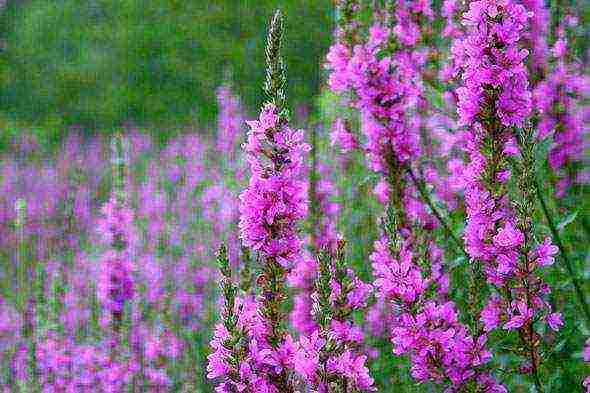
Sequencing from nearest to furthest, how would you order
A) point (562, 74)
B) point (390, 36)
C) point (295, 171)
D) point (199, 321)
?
1. point (295, 171)
2. point (390, 36)
3. point (562, 74)
4. point (199, 321)

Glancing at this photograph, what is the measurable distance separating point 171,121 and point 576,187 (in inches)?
487

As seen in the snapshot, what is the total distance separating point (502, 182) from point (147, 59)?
45.0 feet

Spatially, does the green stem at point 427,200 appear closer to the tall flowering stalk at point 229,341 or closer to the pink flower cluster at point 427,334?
the pink flower cluster at point 427,334

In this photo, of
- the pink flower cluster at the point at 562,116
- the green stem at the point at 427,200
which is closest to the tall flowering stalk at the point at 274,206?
the green stem at the point at 427,200

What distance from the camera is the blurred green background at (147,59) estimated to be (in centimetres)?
1565

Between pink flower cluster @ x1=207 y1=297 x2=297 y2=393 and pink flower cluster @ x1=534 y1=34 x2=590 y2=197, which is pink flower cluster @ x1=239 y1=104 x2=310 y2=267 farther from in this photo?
pink flower cluster @ x1=534 y1=34 x2=590 y2=197

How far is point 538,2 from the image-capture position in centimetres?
339

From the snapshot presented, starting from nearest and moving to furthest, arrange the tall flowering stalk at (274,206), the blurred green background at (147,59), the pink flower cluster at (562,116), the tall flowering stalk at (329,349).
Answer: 1. the tall flowering stalk at (329,349)
2. the tall flowering stalk at (274,206)
3. the pink flower cluster at (562,116)
4. the blurred green background at (147,59)

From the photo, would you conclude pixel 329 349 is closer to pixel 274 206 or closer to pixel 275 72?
pixel 274 206

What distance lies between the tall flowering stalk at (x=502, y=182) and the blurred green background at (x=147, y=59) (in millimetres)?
12642

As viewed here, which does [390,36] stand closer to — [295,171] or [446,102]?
[446,102]

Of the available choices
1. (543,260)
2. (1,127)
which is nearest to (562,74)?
(543,260)

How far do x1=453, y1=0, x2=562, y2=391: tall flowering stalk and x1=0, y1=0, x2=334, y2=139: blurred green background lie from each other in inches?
498

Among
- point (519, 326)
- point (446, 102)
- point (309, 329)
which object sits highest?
point (446, 102)
